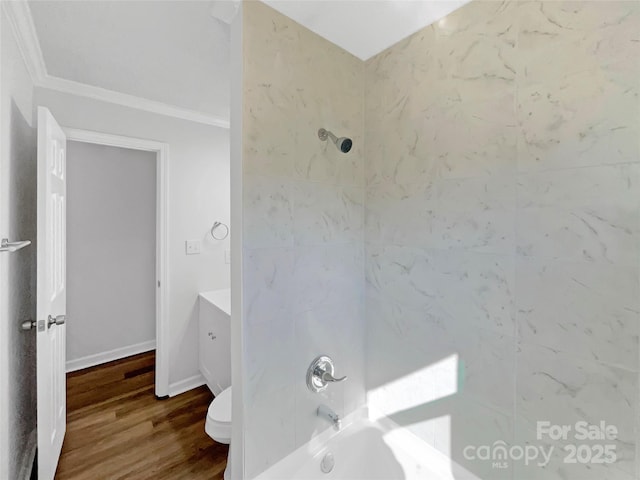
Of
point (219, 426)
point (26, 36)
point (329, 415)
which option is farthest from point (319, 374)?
point (26, 36)

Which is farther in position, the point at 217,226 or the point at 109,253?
the point at 109,253

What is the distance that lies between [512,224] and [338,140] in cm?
74

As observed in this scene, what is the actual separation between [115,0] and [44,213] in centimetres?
103

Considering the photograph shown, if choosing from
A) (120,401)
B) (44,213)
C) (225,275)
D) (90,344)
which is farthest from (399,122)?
(90,344)

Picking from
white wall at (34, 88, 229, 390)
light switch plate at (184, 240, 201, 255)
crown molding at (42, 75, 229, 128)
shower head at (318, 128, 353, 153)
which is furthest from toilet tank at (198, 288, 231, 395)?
crown molding at (42, 75, 229, 128)

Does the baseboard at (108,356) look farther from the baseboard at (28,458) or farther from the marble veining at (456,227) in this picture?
the marble veining at (456,227)

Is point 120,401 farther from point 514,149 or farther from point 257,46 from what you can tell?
point 514,149

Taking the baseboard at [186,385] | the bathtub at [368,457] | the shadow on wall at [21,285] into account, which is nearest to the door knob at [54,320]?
the shadow on wall at [21,285]

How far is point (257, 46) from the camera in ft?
3.62

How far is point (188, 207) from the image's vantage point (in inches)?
94.1

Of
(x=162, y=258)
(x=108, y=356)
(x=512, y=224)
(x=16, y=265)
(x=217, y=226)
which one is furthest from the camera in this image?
(x=108, y=356)

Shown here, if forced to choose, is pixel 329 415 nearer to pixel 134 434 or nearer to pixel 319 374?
pixel 319 374

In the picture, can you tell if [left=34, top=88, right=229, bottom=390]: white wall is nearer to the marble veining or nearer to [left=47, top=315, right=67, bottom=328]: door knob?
[left=47, top=315, right=67, bottom=328]: door knob

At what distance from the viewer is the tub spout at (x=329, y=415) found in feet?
4.35
